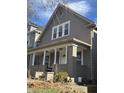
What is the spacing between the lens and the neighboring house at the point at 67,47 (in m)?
2.38

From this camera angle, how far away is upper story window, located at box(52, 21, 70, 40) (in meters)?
2.62

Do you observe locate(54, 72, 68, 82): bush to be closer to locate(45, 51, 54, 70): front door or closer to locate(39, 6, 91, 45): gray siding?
locate(45, 51, 54, 70): front door

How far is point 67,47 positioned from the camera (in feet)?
8.37

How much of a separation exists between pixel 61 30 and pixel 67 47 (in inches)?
10.4

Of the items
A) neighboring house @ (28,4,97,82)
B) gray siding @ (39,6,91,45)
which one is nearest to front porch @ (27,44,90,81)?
neighboring house @ (28,4,97,82)

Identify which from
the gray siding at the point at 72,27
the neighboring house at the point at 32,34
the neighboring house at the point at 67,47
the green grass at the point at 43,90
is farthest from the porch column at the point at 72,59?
the neighboring house at the point at 32,34

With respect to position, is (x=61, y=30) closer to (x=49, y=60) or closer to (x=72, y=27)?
(x=72, y=27)

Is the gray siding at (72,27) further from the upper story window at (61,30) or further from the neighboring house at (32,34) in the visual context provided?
the neighboring house at (32,34)

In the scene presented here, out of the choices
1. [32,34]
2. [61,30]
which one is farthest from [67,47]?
[32,34]

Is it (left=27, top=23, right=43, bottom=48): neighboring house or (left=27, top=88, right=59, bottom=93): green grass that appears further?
(left=27, top=23, right=43, bottom=48): neighboring house
